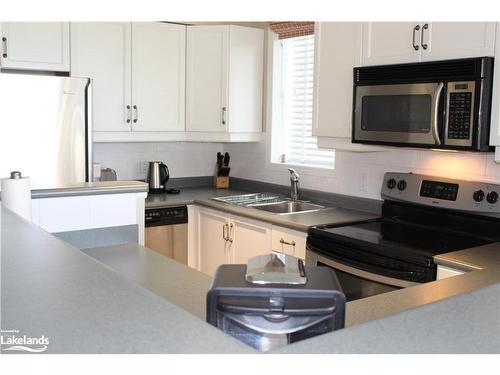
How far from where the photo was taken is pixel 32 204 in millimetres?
2350

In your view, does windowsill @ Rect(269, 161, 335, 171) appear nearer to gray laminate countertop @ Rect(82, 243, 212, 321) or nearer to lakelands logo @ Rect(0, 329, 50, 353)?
gray laminate countertop @ Rect(82, 243, 212, 321)

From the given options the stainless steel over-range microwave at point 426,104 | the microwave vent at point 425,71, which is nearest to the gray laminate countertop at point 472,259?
the stainless steel over-range microwave at point 426,104

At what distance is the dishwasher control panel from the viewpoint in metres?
3.84

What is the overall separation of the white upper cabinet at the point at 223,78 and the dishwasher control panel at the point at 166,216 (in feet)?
2.17

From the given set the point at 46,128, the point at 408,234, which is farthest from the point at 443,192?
the point at 46,128

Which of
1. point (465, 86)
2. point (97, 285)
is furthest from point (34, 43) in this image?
point (97, 285)

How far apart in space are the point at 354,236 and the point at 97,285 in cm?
178

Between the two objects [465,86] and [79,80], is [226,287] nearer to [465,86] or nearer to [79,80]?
[465,86]

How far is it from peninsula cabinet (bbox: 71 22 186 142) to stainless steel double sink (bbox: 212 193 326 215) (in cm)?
68

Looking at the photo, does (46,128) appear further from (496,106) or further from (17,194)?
(496,106)

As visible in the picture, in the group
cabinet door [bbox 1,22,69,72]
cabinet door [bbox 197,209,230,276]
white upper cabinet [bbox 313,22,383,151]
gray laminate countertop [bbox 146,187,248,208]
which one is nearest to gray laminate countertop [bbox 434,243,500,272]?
white upper cabinet [bbox 313,22,383,151]

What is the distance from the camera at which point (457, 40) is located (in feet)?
8.57

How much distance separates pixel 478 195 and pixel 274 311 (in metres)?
2.06

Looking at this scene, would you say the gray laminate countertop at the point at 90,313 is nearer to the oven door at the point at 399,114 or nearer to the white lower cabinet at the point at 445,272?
the white lower cabinet at the point at 445,272
